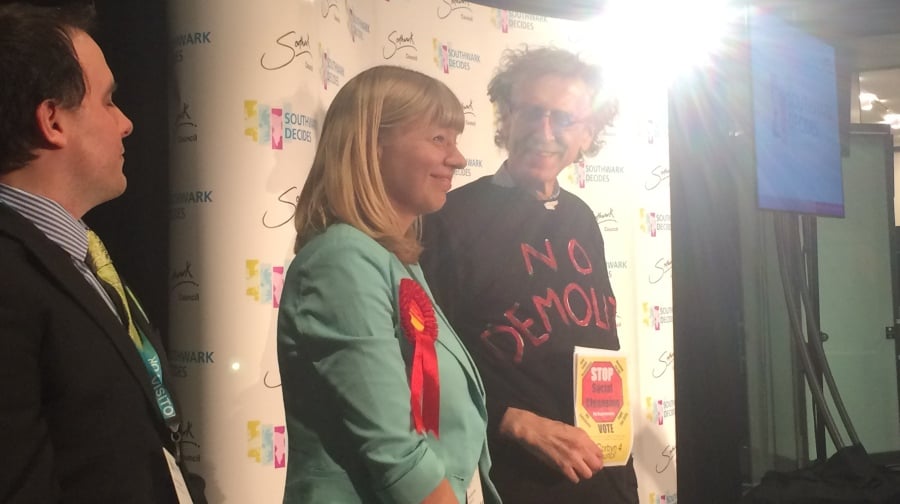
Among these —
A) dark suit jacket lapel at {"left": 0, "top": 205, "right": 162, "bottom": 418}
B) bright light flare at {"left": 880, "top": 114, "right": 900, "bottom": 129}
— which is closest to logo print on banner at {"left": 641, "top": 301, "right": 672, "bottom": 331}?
dark suit jacket lapel at {"left": 0, "top": 205, "right": 162, "bottom": 418}

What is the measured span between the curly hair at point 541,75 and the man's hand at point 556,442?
28.1 inches

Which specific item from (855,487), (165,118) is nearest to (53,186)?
(165,118)

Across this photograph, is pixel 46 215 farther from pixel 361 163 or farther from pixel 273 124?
pixel 361 163

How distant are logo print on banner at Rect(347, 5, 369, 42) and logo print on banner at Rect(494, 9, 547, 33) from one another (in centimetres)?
39

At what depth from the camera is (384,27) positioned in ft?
6.33

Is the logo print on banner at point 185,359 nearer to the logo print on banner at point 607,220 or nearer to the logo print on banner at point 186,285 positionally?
the logo print on banner at point 186,285

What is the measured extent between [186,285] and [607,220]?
117 cm

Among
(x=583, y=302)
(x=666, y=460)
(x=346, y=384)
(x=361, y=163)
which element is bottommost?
(x=666, y=460)

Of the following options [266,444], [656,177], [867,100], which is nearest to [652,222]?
[656,177]

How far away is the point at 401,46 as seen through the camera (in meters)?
1.94

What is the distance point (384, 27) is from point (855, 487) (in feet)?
6.25

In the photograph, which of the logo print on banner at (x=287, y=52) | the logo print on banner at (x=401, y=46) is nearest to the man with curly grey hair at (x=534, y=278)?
the logo print on banner at (x=401, y=46)

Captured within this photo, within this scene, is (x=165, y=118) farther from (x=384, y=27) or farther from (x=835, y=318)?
(x=835, y=318)

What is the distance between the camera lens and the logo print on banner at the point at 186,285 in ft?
5.48
